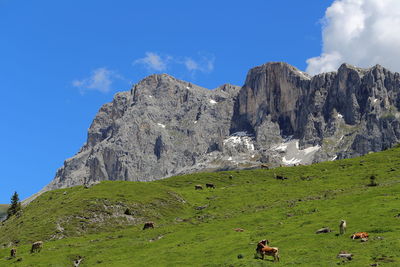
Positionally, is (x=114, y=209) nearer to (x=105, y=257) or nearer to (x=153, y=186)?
(x=153, y=186)

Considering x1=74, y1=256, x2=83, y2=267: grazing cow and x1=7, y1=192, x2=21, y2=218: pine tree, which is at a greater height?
x1=7, y1=192, x2=21, y2=218: pine tree

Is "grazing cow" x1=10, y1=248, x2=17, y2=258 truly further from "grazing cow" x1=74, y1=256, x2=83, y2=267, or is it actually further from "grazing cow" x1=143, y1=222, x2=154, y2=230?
"grazing cow" x1=143, y1=222, x2=154, y2=230

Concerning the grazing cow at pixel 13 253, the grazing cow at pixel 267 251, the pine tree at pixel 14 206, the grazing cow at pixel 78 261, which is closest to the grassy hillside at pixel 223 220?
the grazing cow at pixel 78 261

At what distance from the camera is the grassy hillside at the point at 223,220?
46.6 metres

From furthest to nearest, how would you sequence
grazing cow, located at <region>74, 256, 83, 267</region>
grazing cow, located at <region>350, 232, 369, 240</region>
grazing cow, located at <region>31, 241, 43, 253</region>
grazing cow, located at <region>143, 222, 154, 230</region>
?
grazing cow, located at <region>143, 222, 154, 230</region> → grazing cow, located at <region>31, 241, 43, 253</region> → grazing cow, located at <region>74, 256, 83, 267</region> → grazing cow, located at <region>350, 232, 369, 240</region>

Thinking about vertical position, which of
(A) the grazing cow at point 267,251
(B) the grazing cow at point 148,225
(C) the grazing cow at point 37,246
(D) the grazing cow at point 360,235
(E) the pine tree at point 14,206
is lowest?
(A) the grazing cow at point 267,251

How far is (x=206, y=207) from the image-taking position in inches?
3504

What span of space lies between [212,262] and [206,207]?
42.9 metres

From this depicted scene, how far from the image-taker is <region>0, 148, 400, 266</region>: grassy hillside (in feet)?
153

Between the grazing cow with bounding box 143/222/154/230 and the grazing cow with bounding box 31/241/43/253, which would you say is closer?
the grazing cow with bounding box 31/241/43/253

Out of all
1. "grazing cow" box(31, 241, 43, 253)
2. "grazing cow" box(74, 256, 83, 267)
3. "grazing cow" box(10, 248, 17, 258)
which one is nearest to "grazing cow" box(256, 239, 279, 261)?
"grazing cow" box(74, 256, 83, 267)

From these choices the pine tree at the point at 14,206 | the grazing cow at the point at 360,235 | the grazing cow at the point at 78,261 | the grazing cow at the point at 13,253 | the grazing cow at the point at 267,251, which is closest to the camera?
the grazing cow at the point at 267,251

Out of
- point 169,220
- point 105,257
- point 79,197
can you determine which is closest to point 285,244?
point 105,257

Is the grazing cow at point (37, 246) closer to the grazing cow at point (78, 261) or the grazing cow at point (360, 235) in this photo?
the grazing cow at point (78, 261)
